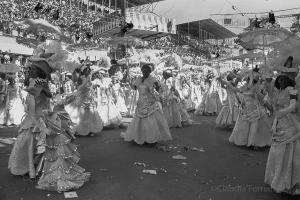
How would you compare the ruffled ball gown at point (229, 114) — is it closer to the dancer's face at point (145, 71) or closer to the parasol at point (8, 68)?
the dancer's face at point (145, 71)

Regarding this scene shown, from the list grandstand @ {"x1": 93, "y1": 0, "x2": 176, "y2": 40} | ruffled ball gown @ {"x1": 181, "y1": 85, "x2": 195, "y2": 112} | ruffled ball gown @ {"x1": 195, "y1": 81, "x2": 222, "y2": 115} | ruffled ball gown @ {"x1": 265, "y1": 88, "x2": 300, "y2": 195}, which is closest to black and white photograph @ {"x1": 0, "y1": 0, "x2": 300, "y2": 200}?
ruffled ball gown @ {"x1": 265, "y1": 88, "x2": 300, "y2": 195}

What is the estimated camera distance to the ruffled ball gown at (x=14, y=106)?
39.0ft

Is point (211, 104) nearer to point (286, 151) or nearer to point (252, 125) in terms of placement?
point (252, 125)

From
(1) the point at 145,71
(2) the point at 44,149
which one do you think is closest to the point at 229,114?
(1) the point at 145,71

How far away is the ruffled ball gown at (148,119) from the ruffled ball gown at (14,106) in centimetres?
499

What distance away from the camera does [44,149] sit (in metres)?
5.45

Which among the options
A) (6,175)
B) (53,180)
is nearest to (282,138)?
(53,180)

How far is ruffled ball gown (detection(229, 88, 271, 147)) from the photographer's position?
8.53m

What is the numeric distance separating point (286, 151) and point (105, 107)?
23.8 feet

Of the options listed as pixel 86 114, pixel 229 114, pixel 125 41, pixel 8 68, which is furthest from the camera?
pixel 229 114

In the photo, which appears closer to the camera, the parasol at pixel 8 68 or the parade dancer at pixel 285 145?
the parade dancer at pixel 285 145

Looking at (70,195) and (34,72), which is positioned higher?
(34,72)

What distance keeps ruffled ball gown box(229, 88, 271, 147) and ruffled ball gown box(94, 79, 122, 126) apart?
4166 mm

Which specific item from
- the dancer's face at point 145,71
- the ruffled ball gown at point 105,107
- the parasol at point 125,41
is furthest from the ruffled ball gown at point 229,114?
the dancer's face at point 145,71
